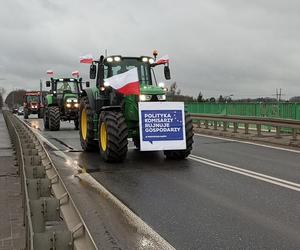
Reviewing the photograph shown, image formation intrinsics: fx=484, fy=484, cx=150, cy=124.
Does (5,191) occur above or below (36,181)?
below

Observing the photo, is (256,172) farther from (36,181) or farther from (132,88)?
(36,181)

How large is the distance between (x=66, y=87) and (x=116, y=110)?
16031mm

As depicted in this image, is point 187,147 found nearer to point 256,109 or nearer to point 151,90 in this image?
point 151,90

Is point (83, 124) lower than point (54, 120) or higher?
higher

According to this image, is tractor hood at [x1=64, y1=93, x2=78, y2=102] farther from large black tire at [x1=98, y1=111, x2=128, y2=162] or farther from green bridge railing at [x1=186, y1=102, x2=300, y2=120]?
large black tire at [x1=98, y1=111, x2=128, y2=162]

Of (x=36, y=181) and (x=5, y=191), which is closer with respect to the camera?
(x=36, y=181)

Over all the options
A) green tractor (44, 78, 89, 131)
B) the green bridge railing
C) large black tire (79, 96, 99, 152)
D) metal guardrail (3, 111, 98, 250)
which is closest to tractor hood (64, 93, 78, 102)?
green tractor (44, 78, 89, 131)

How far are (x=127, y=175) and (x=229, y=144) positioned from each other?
280 inches

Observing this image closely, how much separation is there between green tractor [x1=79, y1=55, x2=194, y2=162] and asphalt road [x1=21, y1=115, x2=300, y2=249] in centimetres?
43

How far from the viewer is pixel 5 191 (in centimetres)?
874

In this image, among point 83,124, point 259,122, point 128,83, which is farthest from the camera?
point 259,122

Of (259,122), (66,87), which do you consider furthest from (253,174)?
(66,87)

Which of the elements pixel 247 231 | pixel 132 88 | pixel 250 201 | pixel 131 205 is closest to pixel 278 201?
pixel 250 201

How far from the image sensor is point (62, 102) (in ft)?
88.5
